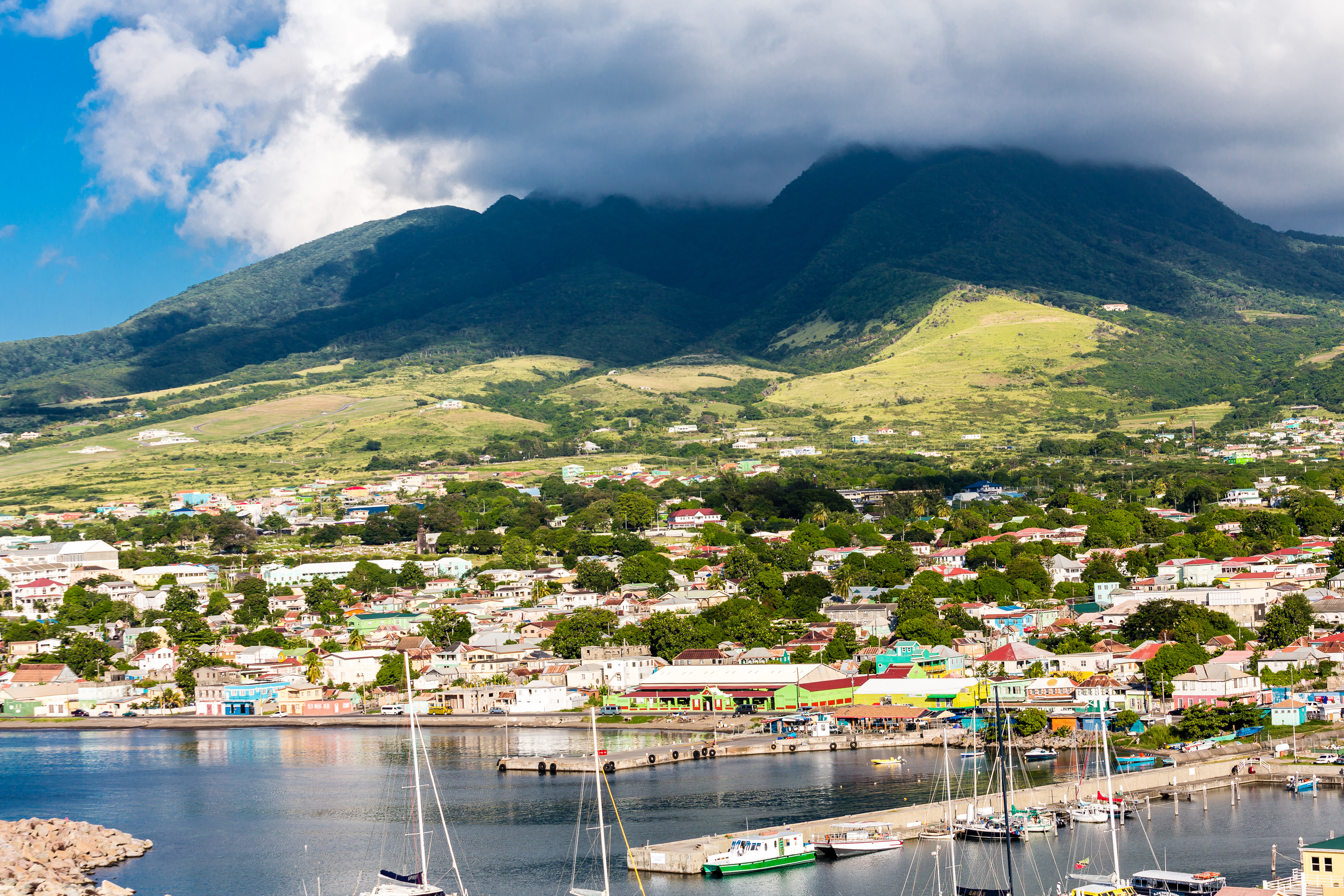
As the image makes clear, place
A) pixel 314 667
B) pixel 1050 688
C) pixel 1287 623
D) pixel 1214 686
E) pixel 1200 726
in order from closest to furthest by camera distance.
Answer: pixel 1200 726 → pixel 1214 686 → pixel 1050 688 → pixel 1287 623 → pixel 314 667

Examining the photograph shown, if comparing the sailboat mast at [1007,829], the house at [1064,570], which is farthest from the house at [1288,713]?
the house at [1064,570]

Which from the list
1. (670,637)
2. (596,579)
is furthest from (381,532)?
(670,637)

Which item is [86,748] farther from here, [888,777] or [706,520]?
[706,520]

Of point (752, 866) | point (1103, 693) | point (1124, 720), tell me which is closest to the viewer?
point (752, 866)

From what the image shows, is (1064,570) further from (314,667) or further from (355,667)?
(314,667)

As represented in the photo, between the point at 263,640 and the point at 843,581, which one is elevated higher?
the point at 843,581

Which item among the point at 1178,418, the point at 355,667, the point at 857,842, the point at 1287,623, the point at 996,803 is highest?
the point at 1178,418

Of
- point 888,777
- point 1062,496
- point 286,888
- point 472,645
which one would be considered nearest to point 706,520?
point 1062,496
